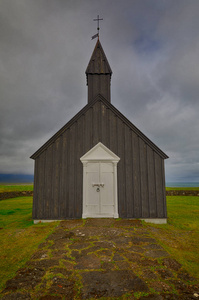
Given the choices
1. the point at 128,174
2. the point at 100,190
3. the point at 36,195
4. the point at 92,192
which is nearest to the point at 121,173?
the point at 128,174

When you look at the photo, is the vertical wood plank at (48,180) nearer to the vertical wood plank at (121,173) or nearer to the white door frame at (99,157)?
the white door frame at (99,157)

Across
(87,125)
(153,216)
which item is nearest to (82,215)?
(153,216)

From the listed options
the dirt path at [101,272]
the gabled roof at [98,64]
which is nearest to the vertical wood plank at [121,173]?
the dirt path at [101,272]

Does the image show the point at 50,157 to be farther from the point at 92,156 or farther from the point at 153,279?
the point at 153,279

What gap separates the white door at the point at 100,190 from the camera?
825 centimetres

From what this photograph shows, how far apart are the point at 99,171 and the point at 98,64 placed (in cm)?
715

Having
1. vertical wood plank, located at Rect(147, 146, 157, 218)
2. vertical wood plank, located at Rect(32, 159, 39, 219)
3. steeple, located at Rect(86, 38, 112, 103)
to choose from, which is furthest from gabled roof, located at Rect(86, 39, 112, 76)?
vertical wood plank, located at Rect(32, 159, 39, 219)

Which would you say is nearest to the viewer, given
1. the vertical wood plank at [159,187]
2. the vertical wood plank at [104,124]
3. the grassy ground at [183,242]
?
the grassy ground at [183,242]

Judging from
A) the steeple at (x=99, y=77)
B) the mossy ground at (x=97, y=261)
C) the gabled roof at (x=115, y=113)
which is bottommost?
the mossy ground at (x=97, y=261)

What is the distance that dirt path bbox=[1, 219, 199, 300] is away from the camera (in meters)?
2.88

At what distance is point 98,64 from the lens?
1079 centimetres

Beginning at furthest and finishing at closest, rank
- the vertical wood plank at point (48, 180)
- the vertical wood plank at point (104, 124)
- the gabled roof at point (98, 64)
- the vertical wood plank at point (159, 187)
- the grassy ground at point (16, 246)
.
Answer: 1. the gabled roof at point (98, 64)
2. the vertical wood plank at point (104, 124)
3. the vertical wood plank at point (48, 180)
4. the vertical wood plank at point (159, 187)
5. the grassy ground at point (16, 246)

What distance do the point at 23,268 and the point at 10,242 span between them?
7.98 ft

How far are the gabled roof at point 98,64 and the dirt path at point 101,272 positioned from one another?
9.54 metres
